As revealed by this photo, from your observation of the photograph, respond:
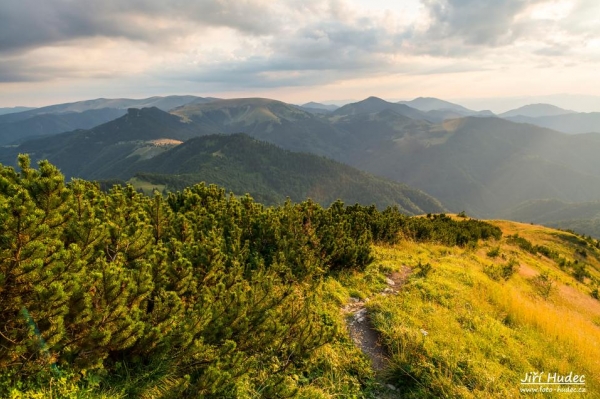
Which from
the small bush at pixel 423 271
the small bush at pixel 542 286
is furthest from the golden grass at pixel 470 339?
the small bush at pixel 542 286

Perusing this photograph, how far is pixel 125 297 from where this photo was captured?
497 cm

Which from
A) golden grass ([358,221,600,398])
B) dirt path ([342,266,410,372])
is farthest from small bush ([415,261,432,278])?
dirt path ([342,266,410,372])

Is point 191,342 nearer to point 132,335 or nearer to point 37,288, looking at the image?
point 132,335

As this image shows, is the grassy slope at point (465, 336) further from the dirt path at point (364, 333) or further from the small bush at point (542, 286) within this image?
the small bush at point (542, 286)

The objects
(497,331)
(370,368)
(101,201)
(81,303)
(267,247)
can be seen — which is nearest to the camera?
(81,303)

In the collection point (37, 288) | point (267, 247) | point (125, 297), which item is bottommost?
point (267, 247)

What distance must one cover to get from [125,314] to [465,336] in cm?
857

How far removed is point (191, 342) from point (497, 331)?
8.73 m

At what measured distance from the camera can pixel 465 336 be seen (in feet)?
29.1

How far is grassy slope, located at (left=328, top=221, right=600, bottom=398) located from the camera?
7.26m

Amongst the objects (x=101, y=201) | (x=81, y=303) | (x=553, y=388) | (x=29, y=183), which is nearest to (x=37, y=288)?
(x=81, y=303)

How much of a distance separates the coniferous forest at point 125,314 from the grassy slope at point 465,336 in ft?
4.83

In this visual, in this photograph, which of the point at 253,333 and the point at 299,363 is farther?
the point at 299,363

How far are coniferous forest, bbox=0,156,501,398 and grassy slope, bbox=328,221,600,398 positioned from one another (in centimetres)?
147
